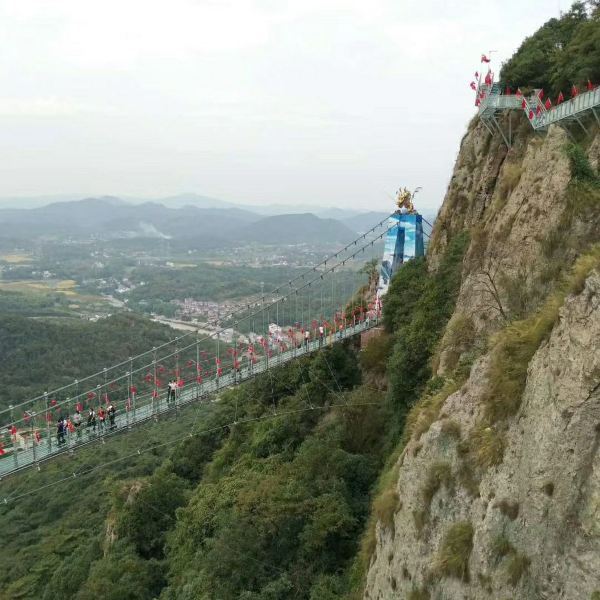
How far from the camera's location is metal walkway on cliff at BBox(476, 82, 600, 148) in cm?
1475

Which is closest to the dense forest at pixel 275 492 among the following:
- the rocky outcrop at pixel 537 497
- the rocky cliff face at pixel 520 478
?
the rocky cliff face at pixel 520 478

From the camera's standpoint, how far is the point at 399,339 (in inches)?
684

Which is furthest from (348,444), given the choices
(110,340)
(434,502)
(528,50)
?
(110,340)

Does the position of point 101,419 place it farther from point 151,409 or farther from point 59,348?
point 59,348

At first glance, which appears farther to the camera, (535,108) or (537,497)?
(535,108)

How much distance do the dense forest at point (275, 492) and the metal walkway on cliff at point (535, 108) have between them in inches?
162

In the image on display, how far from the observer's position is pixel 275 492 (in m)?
15.1

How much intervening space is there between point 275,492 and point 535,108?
13716mm

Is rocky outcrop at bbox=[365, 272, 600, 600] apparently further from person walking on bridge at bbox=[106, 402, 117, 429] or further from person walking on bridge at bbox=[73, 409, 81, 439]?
person walking on bridge at bbox=[106, 402, 117, 429]

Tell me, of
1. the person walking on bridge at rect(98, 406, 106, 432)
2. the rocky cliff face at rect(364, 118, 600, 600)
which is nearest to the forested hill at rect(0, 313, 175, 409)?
the person walking on bridge at rect(98, 406, 106, 432)

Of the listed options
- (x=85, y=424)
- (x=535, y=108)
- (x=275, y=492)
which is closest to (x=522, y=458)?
(x=275, y=492)

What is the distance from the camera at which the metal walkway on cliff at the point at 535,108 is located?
1475cm

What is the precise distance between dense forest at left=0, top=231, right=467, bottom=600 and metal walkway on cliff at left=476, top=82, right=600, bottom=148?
4119 millimetres

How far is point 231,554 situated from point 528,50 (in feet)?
63.8
